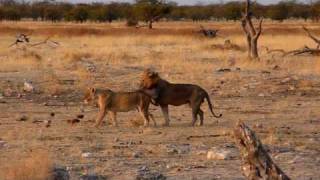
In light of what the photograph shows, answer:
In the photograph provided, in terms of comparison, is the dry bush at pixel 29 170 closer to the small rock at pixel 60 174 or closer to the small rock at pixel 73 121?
the small rock at pixel 60 174

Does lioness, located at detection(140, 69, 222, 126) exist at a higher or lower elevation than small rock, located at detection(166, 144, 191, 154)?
higher

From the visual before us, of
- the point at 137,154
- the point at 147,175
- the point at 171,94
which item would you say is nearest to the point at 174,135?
the point at 171,94

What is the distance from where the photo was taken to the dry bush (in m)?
10.4

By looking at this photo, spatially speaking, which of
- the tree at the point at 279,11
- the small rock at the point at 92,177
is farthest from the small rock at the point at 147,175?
the tree at the point at 279,11

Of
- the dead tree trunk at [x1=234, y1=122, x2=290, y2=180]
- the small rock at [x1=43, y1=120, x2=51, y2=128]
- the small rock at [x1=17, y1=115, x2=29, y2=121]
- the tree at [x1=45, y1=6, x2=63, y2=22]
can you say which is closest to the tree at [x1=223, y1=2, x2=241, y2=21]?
the tree at [x1=45, y1=6, x2=63, y2=22]

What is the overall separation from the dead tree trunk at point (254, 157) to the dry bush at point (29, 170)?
324 centimetres

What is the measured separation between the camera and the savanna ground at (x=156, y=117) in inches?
468

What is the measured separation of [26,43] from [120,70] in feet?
58.6

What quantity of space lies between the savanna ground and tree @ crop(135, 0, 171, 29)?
5551 centimetres

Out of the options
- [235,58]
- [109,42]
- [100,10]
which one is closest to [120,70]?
[235,58]

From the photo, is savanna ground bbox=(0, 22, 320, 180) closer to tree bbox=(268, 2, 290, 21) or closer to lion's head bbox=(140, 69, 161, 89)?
lion's head bbox=(140, 69, 161, 89)

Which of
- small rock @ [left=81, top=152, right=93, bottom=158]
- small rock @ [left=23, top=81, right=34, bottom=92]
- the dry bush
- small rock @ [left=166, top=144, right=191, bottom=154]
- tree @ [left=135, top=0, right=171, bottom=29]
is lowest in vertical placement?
tree @ [left=135, top=0, right=171, bottom=29]

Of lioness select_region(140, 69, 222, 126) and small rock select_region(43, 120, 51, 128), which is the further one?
lioness select_region(140, 69, 222, 126)

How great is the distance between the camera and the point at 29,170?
34.3 ft
